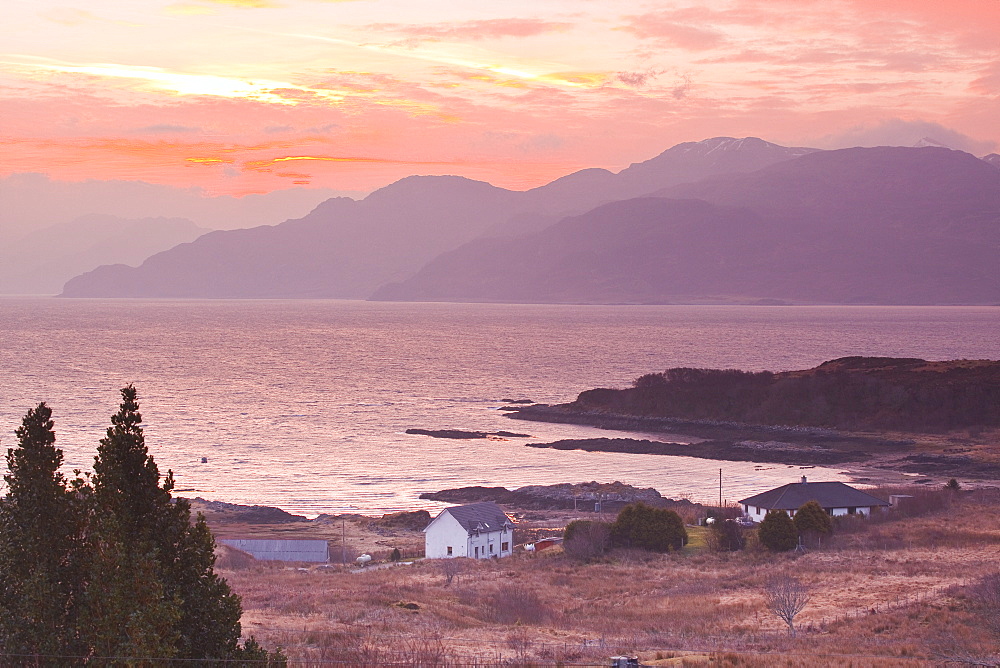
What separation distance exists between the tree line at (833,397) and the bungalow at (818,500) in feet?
127

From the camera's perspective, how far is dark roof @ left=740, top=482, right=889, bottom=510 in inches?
1889

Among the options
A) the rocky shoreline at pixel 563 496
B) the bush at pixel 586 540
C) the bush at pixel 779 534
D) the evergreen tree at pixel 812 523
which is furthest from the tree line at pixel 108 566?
the rocky shoreline at pixel 563 496

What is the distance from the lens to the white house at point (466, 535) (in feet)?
139

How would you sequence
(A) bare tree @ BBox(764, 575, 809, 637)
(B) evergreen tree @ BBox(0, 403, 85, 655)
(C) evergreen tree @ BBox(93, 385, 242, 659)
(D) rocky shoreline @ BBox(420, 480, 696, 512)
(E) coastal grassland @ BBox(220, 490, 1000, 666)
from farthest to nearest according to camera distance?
1. (D) rocky shoreline @ BBox(420, 480, 696, 512)
2. (A) bare tree @ BBox(764, 575, 809, 637)
3. (E) coastal grassland @ BBox(220, 490, 1000, 666)
4. (B) evergreen tree @ BBox(0, 403, 85, 655)
5. (C) evergreen tree @ BBox(93, 385, 242, 659)

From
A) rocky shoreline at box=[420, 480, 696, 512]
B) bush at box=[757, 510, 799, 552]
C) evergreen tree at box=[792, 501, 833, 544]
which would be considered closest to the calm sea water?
rocky shoreline at box=[420, 480, 696, 512]

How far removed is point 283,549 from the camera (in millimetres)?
43031

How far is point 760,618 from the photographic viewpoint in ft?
92.9

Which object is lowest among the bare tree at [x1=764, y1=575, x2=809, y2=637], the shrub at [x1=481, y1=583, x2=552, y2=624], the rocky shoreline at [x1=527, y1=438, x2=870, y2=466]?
the shrub at [x1=481, y1=583, x2=552, y2=624]

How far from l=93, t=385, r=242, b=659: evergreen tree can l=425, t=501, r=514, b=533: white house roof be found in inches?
1132

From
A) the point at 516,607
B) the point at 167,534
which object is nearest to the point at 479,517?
the point at 516,607

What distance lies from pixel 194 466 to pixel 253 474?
504 centimetres

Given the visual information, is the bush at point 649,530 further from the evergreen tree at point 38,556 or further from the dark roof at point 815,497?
the evergreen tree at point 38,556

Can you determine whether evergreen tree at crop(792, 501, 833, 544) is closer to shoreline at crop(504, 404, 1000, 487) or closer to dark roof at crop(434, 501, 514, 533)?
dark roof at crop(434, 501, 514, 533)

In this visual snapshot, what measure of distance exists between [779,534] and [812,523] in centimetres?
191
